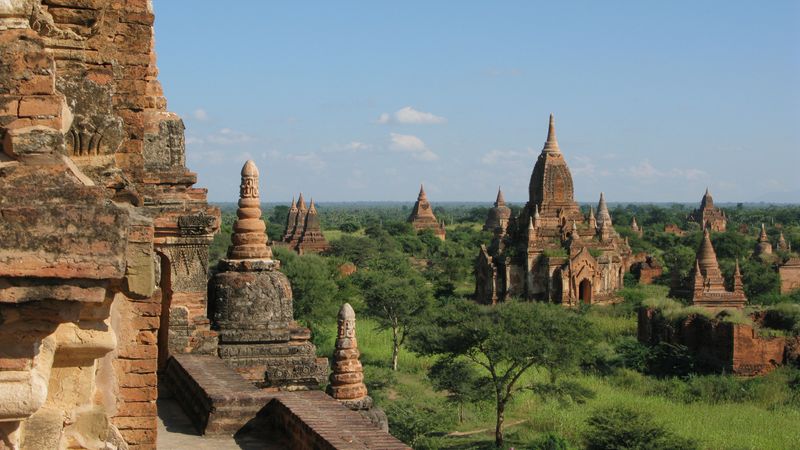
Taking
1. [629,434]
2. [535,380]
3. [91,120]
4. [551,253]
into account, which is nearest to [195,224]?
[91,120]

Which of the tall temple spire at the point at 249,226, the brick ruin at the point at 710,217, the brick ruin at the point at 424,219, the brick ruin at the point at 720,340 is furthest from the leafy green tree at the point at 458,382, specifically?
the brick ruin at the point at 710,217

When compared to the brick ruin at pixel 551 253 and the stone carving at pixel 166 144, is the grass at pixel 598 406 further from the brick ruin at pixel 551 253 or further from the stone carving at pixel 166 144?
the brick ruin at pixel 551 253

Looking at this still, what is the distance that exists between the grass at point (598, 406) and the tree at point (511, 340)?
62cm

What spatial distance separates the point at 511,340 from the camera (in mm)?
22062

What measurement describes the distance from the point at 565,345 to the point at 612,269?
64.1 ft

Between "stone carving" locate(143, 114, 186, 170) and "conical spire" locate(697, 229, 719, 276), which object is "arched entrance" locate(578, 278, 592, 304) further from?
"stone carving" locate(143, 114, 186, 170)

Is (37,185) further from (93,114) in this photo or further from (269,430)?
(269,430)

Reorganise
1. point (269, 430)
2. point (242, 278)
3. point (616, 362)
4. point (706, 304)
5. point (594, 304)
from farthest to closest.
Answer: point (594, 304), point (706, 304), point (616, 362), point (242, 278), point (269, 430)

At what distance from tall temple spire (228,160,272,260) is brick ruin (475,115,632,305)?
3049 cm

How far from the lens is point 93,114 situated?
122 inches

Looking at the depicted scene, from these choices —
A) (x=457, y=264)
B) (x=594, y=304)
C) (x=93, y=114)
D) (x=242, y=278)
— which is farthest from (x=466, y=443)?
(x=457, y=264)

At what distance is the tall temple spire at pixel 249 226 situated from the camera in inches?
362

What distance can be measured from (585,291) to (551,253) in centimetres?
203

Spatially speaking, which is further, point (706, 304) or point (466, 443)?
point (706, 304)
